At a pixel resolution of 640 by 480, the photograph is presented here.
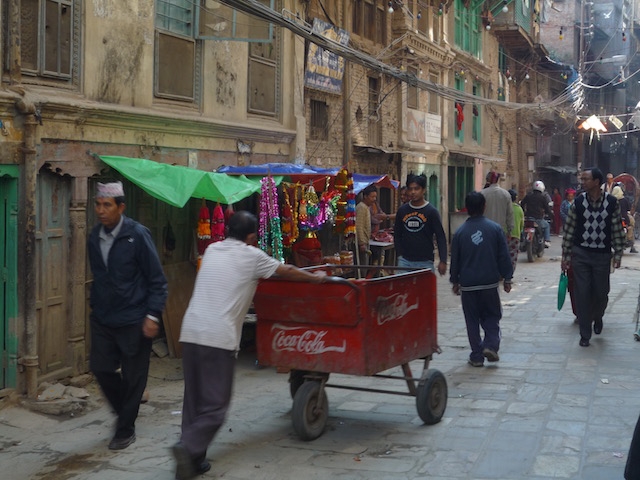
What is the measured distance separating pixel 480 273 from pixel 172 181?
3.30 m

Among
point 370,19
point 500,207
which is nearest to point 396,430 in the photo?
point 500,207

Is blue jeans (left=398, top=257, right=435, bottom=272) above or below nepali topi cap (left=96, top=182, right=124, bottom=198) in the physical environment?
below

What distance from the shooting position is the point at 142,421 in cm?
755

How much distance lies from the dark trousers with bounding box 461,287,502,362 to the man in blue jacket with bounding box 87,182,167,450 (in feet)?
12.5

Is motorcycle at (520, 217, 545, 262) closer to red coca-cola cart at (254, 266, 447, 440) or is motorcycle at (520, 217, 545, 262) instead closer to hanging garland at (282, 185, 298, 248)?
hanging garland at (282, 185, 298, 248)

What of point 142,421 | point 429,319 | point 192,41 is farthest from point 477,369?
point 192,41

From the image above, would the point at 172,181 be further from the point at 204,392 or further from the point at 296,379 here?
the point at 204,392

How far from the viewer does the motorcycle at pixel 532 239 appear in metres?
21.7

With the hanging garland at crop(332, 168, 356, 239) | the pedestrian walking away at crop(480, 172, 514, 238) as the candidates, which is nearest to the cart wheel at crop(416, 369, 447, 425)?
the hanging garland at crop(332, 168, 356, 239)

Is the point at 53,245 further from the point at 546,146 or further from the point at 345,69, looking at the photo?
the point at 546,146

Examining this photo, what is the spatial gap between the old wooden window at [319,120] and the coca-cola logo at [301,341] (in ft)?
34.4

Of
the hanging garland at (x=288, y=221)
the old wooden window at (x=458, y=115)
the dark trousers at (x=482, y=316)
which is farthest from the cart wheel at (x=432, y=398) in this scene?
the old wooden window at (x=458, y=115)

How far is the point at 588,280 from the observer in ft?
33.8

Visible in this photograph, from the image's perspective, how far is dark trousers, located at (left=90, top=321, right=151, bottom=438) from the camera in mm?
6484
